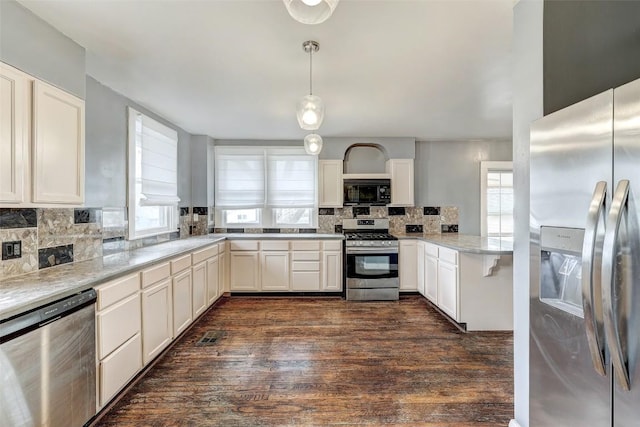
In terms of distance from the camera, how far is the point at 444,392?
84.5 inches

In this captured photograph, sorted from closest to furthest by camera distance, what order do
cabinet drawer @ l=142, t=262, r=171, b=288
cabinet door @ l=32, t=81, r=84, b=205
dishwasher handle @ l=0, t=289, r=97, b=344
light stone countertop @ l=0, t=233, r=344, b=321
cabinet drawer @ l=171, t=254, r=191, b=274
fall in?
dishwasher handle @ l=0, t=289, r=97, b=344 → light stone countertop @ l=0, t=233, r=344, b=321 → cabinet door @ l=32, t=81, r=84, b=205 → cabinet drawer @ l=142, t=262, r=171, b=288 → cabinet drawer @ l=171, t=254, r=191, b=274

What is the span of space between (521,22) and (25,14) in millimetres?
2816

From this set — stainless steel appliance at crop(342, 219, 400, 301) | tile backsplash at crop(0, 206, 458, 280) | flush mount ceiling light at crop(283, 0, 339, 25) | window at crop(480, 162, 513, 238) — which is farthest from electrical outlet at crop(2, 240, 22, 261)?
window at crop(480, 162, 513, 238)

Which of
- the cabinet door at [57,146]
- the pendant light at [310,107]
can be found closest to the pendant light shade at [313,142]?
the pendant light at [310,107]

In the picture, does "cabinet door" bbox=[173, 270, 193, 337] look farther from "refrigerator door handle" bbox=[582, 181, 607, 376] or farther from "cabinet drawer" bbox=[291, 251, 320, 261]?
"refrigerator door handle" bbox=[582, 181, 607, 376]

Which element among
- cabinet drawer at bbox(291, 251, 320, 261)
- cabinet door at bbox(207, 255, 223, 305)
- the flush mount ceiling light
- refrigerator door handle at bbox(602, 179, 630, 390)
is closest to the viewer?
refrigerator door handle at bbox(602, 179, 630, 390)

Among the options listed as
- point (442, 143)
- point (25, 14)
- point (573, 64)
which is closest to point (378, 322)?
point (573, 64)

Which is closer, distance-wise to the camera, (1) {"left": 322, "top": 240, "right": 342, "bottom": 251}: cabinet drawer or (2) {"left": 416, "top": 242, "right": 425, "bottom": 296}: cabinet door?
(2) {"left": 416, "top": 242, "right": 425, "bottom": 296}: cabinet door

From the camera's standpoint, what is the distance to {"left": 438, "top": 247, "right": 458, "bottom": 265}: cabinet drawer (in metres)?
3.31

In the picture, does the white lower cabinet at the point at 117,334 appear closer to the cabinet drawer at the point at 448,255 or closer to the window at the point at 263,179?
the window at the point at 263,179

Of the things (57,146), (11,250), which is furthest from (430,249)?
(11,250)

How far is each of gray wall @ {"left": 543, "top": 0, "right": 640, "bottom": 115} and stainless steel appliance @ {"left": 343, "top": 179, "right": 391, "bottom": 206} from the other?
129 inches

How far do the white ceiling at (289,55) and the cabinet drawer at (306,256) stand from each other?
1929mm

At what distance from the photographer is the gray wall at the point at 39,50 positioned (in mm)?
1666
